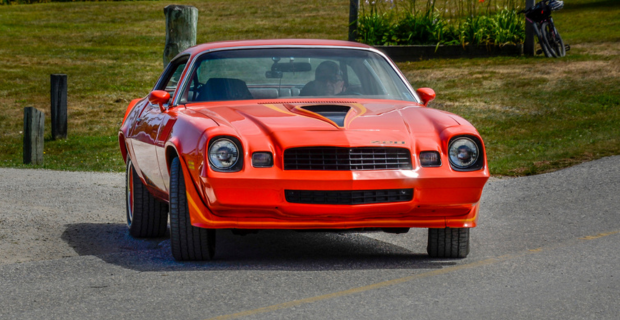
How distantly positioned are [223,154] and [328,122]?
2.36 ft

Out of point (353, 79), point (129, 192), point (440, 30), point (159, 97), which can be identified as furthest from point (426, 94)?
point (440, 30)

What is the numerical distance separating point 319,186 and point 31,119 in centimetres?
995

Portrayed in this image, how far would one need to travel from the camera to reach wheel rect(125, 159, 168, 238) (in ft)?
24.2

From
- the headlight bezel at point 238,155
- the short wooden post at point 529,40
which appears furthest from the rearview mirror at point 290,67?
the short wooden post at point 529,40

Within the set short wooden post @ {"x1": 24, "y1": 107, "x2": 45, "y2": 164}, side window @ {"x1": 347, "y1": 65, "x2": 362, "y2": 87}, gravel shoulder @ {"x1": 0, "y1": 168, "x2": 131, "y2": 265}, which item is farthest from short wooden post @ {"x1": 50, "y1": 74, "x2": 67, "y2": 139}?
side window @ {"x1": 347, "y1": 65, "x2": 362, "y2": 87}

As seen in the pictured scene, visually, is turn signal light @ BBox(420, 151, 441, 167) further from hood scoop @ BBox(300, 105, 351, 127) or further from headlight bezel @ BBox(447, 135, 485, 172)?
hood scoop @ BBox(300, 105, 351, 127)

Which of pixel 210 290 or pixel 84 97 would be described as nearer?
pixel 210 290

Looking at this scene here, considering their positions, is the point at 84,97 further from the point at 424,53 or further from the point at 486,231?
the point at 486,231

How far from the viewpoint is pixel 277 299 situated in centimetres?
495

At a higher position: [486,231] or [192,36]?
[192,36]

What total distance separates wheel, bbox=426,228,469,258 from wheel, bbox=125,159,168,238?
2.43m

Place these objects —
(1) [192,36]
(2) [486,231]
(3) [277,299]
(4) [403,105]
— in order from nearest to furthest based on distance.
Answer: (3) [277,299] < (4) [403,105] < (2) [486,231] < (1) [192,36]

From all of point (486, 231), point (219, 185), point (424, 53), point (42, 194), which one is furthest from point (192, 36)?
point (424, 53)

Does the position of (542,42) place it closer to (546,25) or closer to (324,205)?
(546,25)
